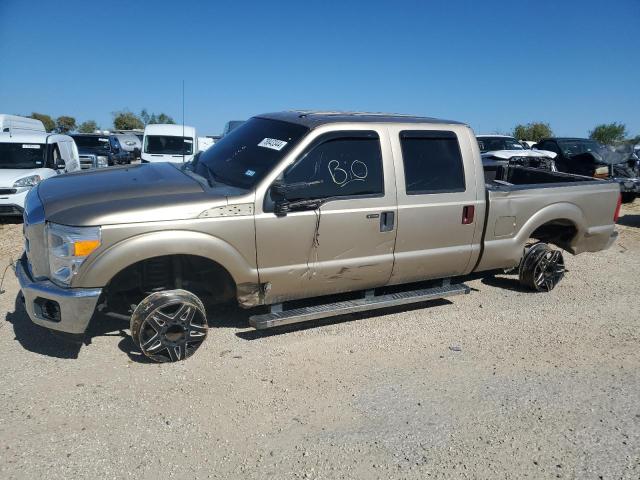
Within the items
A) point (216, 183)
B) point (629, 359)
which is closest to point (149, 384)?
point (216, 183)

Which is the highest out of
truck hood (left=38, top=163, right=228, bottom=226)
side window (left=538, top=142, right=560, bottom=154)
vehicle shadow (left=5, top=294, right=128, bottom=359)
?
side window (left=538, top=142, right=560, bottom=154)

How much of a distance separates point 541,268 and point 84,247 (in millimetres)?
4722

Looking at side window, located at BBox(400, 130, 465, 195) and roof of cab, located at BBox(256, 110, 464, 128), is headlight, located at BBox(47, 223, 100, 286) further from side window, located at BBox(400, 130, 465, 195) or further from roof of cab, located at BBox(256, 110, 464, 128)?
side window, located at BBox(400, 130, 465, 195)

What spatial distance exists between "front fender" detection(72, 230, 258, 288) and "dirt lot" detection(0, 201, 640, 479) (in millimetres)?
787

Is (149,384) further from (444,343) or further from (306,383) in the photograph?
(444,343)

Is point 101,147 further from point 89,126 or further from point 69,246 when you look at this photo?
point 89,126

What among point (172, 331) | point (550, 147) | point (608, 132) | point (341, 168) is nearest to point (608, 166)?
point (550, 147)

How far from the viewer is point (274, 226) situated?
157 inches

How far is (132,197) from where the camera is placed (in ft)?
12.2

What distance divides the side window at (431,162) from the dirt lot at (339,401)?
1332 mm

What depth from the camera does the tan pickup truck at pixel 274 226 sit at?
3.57 metres

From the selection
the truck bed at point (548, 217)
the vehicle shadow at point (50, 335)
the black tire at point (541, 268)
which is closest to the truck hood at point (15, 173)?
the vehicle shadow at point (50, 335)

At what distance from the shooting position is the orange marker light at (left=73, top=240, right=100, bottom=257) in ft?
11.3

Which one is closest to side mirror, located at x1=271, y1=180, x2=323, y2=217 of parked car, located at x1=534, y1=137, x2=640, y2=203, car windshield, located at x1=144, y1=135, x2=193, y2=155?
parked car, located at x1=534, y1=137, x2=640, y2=203
